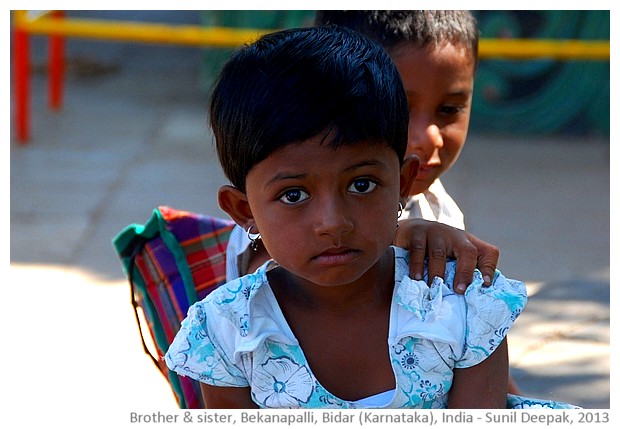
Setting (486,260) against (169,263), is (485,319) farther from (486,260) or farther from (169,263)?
(169,263)

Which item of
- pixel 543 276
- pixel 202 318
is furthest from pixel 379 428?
pixel 543 276

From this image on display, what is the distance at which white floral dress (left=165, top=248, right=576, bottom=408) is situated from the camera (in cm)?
181

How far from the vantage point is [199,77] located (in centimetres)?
686

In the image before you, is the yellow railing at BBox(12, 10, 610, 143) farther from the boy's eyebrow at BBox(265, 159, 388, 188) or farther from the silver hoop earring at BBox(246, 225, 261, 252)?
the boy's eyebrow at BBox(265, 159, 388, 188)

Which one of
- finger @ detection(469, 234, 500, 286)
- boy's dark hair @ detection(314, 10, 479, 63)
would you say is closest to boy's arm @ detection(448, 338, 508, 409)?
finger @ detection(469, 234, 500, 286)

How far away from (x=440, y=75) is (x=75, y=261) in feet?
7.39

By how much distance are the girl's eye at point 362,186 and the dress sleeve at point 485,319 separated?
29 centimetres

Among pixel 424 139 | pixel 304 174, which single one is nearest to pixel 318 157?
pixel 304 174

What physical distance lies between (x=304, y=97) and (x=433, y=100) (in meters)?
0.72

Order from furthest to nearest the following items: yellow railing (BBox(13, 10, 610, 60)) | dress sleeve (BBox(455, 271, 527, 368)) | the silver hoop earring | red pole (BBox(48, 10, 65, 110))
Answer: red pole (BBox(48, 10, 65, 110))
yellow railing (BBox(13, 10, 610, 60))
the silver hoop earring
dress sleeve (BBox(455, 271, 527, 368))

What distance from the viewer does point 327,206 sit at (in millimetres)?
1679

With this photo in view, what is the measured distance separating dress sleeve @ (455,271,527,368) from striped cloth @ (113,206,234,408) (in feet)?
2.65

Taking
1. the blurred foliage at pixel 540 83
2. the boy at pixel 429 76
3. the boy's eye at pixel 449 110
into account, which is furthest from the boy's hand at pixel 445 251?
the blurred foliage at pixel 540 83
